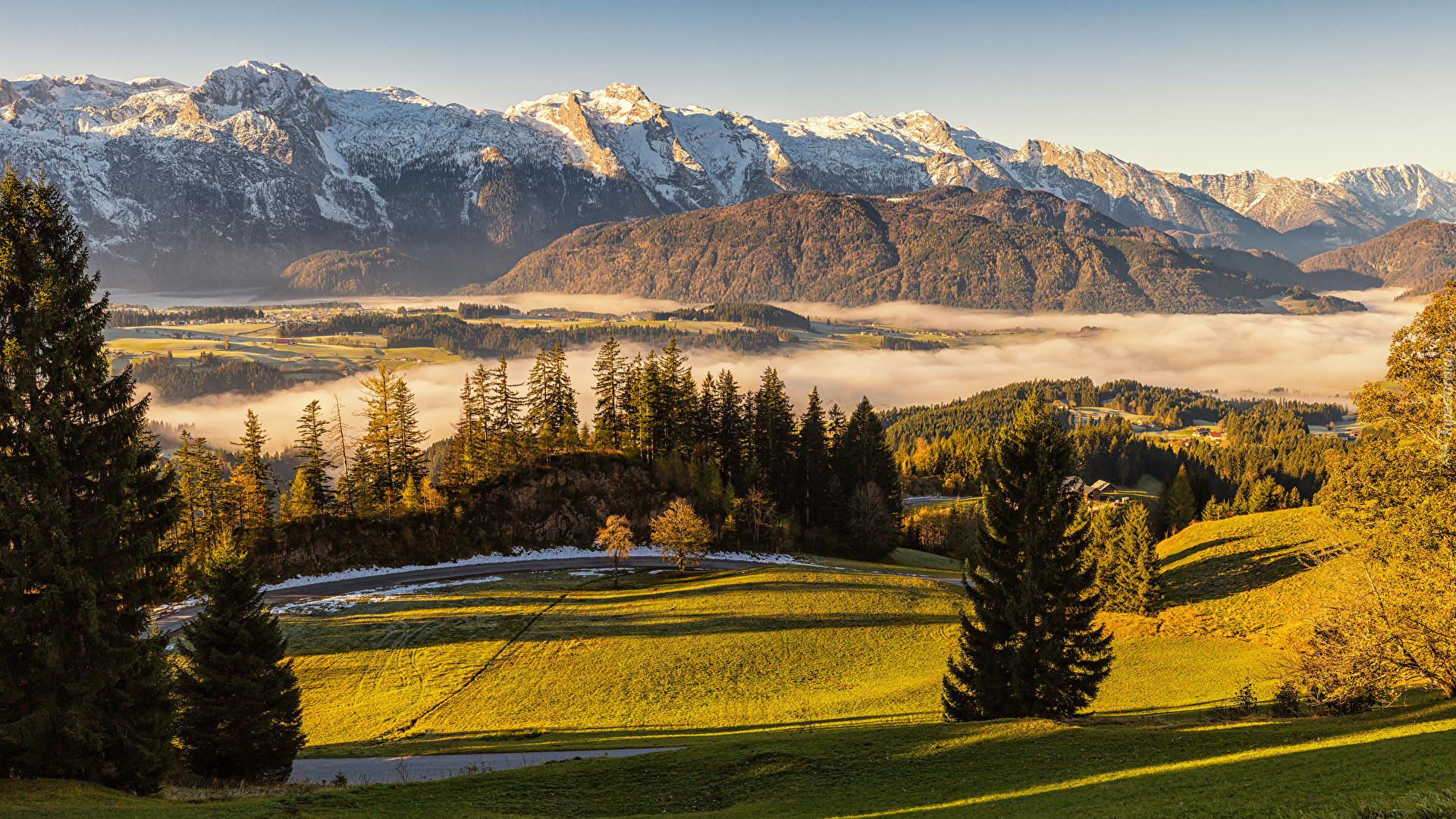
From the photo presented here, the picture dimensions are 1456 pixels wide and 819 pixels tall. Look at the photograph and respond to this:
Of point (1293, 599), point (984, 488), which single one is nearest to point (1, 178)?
point (984, 488)

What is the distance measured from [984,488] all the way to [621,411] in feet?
259

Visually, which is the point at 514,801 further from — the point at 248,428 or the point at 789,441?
the point at 789,441

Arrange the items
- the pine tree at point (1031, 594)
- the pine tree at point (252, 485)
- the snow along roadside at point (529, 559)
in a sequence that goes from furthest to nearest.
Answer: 1. the pine tree at point (252, 485)
2. the snow along roadside at point (529, 559)
3. the pine tree at point (1031, 594)

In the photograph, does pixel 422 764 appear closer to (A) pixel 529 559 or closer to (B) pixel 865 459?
(A) pixel 529 559

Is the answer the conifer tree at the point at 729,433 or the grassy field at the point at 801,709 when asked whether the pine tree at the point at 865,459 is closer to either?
the conifer tree at the point at 729,433

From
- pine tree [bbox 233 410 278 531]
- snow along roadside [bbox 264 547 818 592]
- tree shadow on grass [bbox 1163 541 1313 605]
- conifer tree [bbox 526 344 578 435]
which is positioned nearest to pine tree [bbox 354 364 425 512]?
snow along roadside [bbox 264 547 818 592]

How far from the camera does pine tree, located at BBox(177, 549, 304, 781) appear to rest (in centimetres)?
3080

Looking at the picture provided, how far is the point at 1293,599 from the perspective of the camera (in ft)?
169

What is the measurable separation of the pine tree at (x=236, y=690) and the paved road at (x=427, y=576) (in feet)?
128

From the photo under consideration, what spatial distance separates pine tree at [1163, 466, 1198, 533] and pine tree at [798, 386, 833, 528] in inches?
2220

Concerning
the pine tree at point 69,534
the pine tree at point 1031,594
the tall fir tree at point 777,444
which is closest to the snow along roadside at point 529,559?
the tall fir tree at point 777,444

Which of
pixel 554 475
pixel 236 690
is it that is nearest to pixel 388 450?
pixel 554 475

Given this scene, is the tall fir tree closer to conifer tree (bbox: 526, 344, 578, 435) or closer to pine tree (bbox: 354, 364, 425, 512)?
conifer tree (bbox: 526, 344, 578, 435)

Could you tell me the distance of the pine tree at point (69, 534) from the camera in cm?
2191
